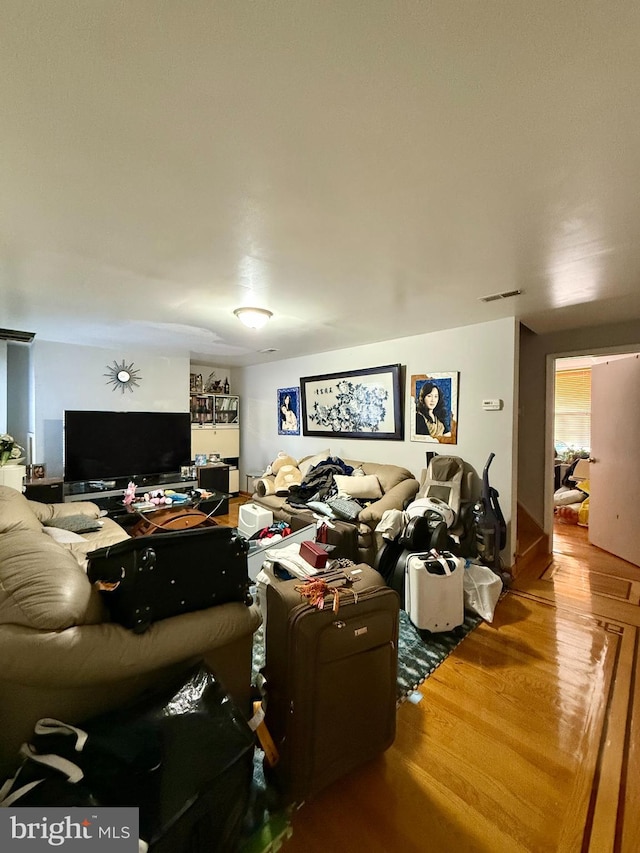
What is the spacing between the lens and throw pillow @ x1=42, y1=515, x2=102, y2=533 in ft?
9.45

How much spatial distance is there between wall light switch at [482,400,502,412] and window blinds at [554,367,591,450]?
400cm

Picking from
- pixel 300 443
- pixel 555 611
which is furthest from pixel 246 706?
pixel 300 443

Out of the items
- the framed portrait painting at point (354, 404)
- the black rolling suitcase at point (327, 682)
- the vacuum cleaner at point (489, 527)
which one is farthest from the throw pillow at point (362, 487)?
the black rolling suitcase at point (327, 682)

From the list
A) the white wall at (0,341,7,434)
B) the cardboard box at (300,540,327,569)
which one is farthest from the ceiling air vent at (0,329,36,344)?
the cardboard box at (300,540,327,569)

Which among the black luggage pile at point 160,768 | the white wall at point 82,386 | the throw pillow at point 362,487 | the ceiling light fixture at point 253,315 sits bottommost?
the black luggage pile at point 160,768

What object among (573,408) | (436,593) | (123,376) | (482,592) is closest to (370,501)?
(482,592)

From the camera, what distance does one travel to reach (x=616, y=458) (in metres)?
3.64

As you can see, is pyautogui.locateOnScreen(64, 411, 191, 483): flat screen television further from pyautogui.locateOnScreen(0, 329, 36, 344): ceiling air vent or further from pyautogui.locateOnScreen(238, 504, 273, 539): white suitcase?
pyautogui.locateOnScreen(238, 504, 273, 539): white suitcase

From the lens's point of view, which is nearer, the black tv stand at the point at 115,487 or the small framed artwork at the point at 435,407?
the small framed artwork at the point at 435,407

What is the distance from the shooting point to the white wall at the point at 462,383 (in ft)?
10.3

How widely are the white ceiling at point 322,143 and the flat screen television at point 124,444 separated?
95.9 inches

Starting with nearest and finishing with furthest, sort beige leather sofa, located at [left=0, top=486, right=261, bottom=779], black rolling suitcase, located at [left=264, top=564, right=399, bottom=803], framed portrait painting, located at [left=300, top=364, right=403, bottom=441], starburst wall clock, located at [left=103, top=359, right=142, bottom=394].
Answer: beige leather sofa, located at [left=0, top=486, right=261, bottom=779] → black rolling suitcase, located at [left=264, top=564, right=399, bottom=803] → framed portrait painting, located at [left=300, top=364, right=403, bottom=441] → starburst wall clock, located at [left=103, top=359, right=142, bottom=394]

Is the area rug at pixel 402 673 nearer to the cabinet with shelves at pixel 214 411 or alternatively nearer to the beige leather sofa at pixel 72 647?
the beige leather sofa at pixel 72 647

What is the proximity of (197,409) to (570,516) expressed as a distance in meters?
5.94
